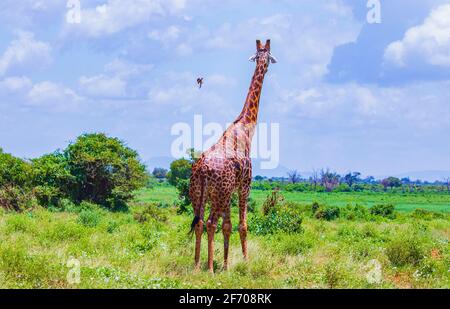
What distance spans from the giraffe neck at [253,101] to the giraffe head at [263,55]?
3 cm

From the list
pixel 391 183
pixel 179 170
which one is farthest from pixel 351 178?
pixel 179 170

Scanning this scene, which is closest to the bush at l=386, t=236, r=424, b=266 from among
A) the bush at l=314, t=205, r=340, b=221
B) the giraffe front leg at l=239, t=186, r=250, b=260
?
the giraffe front leg at l=239, t=186, r=250, b=260

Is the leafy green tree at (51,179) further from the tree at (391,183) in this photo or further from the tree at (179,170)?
the tree at (391,183)

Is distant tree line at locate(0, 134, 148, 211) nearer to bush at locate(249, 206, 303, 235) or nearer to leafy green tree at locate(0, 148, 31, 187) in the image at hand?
leafy green tree at locate(0, 148, 31, 187)

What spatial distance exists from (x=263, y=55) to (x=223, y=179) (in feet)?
10.9

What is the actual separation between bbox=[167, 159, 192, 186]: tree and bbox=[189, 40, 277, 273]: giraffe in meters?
30.1

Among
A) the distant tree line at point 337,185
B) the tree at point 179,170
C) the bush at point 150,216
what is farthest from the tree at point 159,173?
the bush at point 150,216

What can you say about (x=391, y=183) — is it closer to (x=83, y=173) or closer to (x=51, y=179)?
(x=83, y=173)

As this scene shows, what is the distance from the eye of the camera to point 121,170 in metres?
31.6

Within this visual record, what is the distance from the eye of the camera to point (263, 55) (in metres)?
13.1

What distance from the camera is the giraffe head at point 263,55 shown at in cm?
1305

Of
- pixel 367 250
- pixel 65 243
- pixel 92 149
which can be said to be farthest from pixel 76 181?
pixel 367 250
